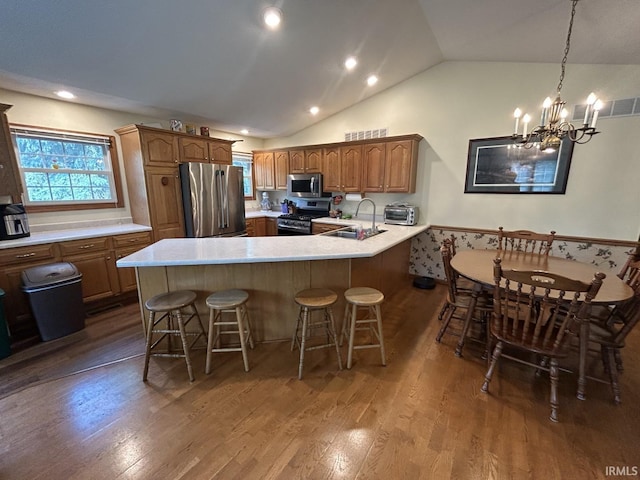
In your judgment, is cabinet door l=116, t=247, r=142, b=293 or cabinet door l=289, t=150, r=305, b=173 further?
cabinet door l=289, t=150, r=305, b=173

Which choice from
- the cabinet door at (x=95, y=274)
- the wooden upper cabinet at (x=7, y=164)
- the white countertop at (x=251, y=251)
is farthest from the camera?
the cabinet door at (x=95, y=274)

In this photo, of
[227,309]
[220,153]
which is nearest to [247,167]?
[220,153]

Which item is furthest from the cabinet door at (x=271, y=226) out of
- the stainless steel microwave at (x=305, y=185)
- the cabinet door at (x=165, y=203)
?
the cabinet door at (x=165, y=203)

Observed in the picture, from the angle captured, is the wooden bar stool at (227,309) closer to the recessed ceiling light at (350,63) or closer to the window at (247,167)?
the recessed ceiling light at (350,63)

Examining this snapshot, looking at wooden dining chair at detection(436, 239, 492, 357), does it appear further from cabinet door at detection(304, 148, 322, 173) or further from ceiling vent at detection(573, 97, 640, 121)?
cabinet door at detection(304, 148, 322, 173)

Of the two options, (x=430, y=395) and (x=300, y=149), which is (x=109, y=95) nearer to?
(x=300, y=149)

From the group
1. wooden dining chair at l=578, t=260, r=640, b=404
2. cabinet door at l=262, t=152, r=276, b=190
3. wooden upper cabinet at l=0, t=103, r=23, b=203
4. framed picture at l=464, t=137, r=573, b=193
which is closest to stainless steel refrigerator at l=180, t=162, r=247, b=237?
cabinet door at l=262, t=152, r=276, b=190

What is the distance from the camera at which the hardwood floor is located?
4.73 ft

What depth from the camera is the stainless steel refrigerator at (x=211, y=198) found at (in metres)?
3.85

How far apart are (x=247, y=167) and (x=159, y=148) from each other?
7.20ft

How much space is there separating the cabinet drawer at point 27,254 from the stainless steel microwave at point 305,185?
340 cm

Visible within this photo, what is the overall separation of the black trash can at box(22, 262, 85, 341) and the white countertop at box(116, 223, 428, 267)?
1009mm

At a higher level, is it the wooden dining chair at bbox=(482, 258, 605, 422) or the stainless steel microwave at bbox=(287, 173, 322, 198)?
the stainless steel microwave at bbox=(287, 173, 322, 198)

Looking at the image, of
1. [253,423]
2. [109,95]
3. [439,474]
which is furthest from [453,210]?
[109,95]
